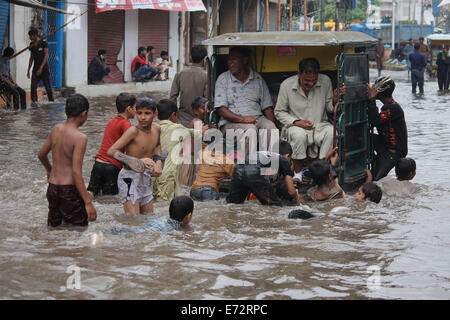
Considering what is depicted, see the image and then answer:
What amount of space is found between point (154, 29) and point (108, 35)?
3135mm

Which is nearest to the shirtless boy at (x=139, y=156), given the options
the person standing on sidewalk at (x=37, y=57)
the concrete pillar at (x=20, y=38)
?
the person standing on sidewalk at (x=37, y=57)

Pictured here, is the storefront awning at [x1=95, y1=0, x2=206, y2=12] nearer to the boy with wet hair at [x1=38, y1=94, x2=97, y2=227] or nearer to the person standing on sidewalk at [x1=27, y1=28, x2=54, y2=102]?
the person standing on sidewalk at [x1=27, y1=28, x2=54, y2=102]

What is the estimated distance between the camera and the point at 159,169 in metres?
6.41

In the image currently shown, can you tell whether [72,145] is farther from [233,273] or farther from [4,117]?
[4,117]

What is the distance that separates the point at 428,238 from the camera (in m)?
6.34

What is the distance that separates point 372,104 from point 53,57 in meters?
11.8

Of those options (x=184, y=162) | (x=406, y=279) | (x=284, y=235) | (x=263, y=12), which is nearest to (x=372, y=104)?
(x=184, y=162)

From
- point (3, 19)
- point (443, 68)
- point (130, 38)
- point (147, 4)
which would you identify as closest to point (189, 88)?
point (3, 19)

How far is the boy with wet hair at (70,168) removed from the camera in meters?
5.60

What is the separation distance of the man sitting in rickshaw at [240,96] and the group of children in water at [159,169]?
0.85ft

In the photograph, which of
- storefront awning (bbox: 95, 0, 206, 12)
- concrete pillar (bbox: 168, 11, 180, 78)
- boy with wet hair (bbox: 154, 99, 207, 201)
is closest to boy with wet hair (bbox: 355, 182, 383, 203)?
boy with wet hair (bbox: 154, 99, 207, 201)

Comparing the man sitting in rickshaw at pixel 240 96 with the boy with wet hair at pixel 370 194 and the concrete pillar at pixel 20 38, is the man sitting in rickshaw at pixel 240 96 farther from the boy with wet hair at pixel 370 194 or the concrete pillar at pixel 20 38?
the concrete pillar at pixel 20 38

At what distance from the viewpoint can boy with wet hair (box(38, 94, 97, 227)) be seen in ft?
18.4

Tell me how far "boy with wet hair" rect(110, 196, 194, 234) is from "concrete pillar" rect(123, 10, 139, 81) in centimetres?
1640
